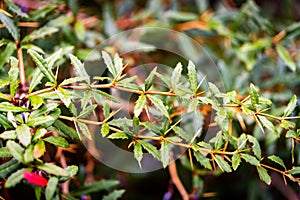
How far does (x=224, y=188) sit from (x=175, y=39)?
46 centimetres

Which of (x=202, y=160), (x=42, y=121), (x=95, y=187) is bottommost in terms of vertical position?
(x=95, y=187)

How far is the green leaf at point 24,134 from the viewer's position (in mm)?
468

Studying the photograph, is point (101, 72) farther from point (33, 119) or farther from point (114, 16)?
point (114, 16)

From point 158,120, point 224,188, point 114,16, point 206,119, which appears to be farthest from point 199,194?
point 114,16

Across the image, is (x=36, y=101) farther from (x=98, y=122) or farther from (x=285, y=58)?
(x=285, y=58)

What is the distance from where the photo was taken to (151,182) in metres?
1.20

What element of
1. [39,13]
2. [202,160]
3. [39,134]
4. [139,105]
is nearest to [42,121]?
[39,134]

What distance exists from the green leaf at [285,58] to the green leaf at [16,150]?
64 centimetres

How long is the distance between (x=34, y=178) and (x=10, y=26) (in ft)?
1.04

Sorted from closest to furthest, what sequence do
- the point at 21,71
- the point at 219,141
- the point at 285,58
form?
the point at 219,141
the point at 21,71
the point at 285,58

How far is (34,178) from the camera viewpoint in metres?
0.49

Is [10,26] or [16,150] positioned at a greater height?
[10,26]

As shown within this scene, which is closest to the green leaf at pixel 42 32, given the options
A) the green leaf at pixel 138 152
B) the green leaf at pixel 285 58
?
the green leaf at pixel 138 152

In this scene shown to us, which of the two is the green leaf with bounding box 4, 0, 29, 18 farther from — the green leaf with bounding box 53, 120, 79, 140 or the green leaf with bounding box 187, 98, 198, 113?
the green leaf with bounding box 187, 98, 198, 113
